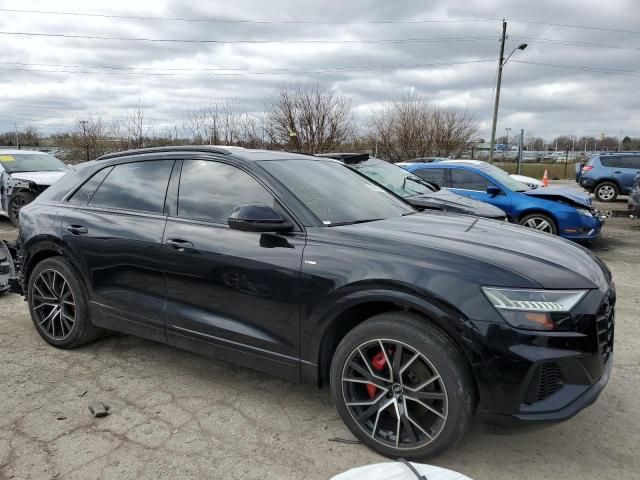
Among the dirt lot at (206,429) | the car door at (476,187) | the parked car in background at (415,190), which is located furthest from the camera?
the car door at (476,187)

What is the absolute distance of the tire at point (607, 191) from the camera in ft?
55.6

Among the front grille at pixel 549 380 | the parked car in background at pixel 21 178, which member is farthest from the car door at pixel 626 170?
the front grille at pixel 549 380

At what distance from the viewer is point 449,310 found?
2584 mm

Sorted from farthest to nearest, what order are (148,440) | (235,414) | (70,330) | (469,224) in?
Result: 1. (70,330)
2. (469,224)
3. (235,414)
4. (148,440)

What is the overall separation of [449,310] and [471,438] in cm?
98

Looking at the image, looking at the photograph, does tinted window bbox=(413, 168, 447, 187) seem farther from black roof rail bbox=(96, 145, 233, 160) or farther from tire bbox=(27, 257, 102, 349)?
tire bbox=(27, 257, 102, 349)

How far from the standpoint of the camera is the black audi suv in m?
2.54

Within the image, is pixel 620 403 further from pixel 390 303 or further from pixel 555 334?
pixel 390 303

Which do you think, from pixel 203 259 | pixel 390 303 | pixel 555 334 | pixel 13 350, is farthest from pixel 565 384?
pixel 13 350

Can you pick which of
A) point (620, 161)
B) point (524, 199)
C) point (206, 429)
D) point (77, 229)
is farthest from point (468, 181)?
point (620, 161)

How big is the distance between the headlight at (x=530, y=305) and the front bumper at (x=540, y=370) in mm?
37

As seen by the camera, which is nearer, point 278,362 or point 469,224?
point 278,362

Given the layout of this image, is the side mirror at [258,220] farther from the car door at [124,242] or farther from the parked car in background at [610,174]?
the parked car in background at [610,174]

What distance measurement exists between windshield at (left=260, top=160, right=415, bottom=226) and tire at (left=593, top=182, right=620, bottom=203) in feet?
50.8
